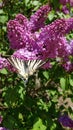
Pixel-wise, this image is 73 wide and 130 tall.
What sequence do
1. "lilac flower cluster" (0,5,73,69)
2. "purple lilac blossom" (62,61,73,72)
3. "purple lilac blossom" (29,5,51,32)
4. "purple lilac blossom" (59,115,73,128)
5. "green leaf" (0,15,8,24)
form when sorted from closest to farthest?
"lilac flower cluster" (0,5,73,69) → "purple lilac blossom" (62,61,73,72) → "purple lilac blossom" (29,5,51,32) → "purple lilac blossom" (59,115,73,128) → "green leaf" (0,15,8,24)

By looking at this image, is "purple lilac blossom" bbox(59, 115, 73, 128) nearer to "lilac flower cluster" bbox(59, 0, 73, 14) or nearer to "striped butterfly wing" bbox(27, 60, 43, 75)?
"striped butterfly wing" bbox(27, 60, 43, 75)

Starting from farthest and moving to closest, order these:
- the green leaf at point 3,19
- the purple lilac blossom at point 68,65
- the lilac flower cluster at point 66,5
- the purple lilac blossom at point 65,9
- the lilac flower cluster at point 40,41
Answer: the purple lilac blossom at point 65,9, the green leaf at point 3,19, the lilac flower cluster at point 66,5, the purple lilac blossom at point 68,65, the lilac flower cluster at point 40,41

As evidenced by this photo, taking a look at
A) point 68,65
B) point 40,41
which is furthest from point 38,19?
point 68,65

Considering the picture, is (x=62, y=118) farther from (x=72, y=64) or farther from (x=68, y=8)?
(x=68, y=8)

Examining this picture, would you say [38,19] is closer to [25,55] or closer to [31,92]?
[25,55]

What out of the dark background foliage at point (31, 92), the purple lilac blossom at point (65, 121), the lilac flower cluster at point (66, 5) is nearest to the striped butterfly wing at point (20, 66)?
the dark background foliage at point (31, 92)

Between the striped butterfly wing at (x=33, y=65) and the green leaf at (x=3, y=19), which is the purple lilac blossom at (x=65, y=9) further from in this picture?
the striped butterfly wing at (x=33, y=65)

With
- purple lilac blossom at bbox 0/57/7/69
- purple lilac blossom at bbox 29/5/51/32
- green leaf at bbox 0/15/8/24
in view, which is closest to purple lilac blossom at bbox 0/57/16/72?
purple lilac blossom at bbox 0/57/7/69
